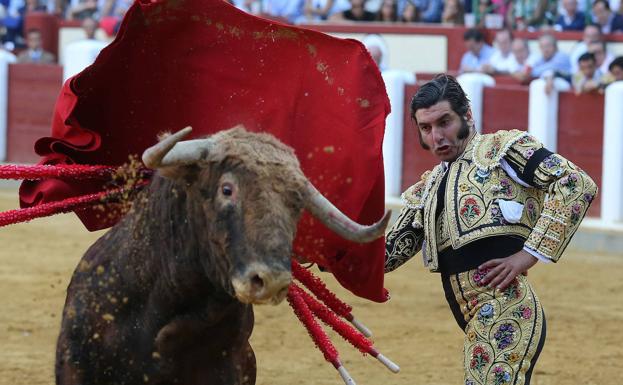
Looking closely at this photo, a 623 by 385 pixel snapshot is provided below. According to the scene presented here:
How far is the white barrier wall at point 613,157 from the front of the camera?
31.3 feet

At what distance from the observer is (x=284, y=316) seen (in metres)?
6.89

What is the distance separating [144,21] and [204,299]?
0.88 meters

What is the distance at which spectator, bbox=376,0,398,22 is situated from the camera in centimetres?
1298

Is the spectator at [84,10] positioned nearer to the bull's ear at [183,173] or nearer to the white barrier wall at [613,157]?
the white barrier wall at [613,157]

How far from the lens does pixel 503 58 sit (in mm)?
11242

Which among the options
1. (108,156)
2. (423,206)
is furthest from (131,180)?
(423,206)

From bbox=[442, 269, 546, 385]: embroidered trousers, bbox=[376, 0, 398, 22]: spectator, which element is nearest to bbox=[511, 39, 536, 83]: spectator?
bbox=[376, 0, 398, 22]: spectator

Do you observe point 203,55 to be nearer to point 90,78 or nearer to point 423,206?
point 90,78

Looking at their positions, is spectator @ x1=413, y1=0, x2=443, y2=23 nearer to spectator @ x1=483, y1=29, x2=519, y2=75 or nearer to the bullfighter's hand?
spectator @ x1=483, y1=29, x2=519, y2=75

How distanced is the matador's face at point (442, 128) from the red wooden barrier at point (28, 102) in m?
9.21

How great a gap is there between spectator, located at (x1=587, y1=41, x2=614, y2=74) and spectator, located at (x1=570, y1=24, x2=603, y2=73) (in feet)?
0.38

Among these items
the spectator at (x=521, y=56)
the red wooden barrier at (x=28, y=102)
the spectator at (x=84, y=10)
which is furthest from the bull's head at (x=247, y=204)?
the spectator at (x=84, y=10)

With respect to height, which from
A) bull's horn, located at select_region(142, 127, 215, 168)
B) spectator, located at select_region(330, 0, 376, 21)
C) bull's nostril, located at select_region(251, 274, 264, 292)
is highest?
bull's horn, located at select_region(142, 127, 215, 168)

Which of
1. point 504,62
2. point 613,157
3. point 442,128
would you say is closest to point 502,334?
point 442,128
